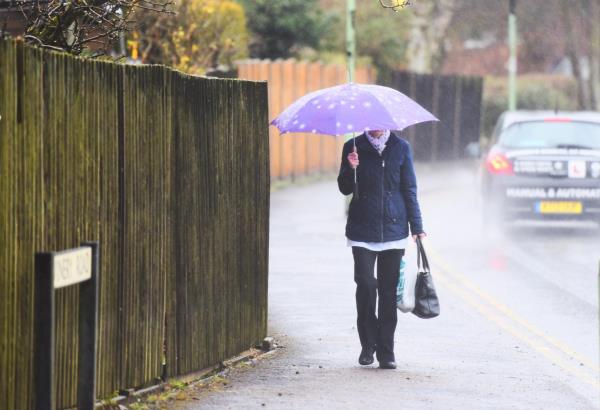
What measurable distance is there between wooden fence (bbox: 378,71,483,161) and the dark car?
53.6 ft

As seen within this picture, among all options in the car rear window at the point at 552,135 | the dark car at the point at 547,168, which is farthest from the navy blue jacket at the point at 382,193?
the car rear window at the point at 552,135

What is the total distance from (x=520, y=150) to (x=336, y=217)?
396cm

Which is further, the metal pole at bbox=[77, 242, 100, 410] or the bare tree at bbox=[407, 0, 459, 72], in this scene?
the bare tree at bbox=[407, 0, 459, 72]

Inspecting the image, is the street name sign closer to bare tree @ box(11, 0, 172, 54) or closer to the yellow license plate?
bare tree @ box(11, 0, 172, 54)

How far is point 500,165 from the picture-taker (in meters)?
18.9

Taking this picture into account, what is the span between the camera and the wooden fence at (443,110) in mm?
36875

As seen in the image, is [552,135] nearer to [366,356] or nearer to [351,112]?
[366,356]

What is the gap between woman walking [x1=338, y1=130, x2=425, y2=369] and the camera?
9.17 meters

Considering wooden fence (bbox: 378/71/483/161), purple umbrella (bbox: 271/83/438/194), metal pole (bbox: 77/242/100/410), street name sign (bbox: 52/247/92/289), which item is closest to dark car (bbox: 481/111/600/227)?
purple umbrella (bbox: 271/83/438/194)

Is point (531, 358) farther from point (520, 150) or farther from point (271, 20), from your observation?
point (271, 20)

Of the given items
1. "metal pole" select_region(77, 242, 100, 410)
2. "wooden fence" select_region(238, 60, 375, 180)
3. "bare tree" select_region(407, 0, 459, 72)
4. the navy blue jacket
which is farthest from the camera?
"bare tree" select_region(407, 0, 459, 72)

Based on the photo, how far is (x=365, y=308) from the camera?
9.33 metres

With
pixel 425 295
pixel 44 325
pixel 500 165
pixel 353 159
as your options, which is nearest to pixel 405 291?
pixel 425 295

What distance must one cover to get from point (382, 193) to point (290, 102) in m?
20.4
